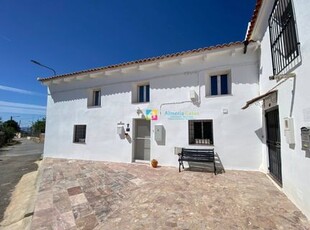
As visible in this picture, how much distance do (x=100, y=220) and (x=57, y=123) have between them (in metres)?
9.90

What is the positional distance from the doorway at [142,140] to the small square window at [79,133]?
3818 mm

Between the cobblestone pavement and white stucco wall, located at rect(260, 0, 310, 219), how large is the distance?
1.30ft

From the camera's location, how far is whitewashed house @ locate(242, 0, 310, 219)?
10.9 feet

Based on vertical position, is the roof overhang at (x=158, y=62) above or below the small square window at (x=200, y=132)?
above

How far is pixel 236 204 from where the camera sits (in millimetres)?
4059

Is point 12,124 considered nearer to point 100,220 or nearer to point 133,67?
point 133,67

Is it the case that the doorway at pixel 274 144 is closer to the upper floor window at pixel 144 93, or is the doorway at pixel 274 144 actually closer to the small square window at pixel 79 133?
the upper floor window at pixel 144 93

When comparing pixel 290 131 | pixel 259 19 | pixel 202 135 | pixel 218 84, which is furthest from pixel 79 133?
pixel 259 19

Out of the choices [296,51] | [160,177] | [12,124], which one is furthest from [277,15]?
[12,124]

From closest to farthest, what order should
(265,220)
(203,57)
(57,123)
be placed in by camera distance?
(265,220), (203,57), (57,123)

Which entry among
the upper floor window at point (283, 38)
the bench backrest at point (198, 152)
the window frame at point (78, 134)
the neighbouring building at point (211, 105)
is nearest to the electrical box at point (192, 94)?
the neighbouring building at point (211, 105)

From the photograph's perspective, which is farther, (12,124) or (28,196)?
(12,124)

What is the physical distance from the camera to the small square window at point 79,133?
10800 millimetres

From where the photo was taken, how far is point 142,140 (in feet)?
30.4
